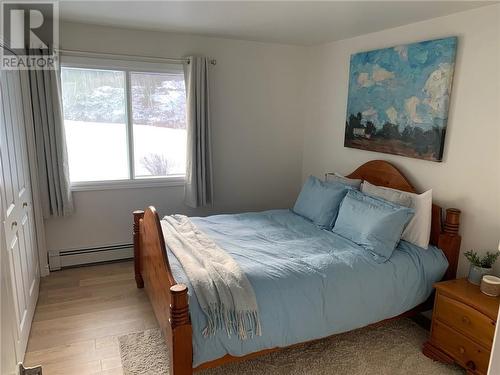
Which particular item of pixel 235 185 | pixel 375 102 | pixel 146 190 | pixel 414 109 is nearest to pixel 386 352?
pixel 414 109

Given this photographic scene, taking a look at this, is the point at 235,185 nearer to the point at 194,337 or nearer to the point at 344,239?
the point at 344,239

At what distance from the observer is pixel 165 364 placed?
2.29 metres

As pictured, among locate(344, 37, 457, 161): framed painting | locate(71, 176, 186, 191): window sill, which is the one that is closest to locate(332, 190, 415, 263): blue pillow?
locate(344, 37, 457, 161): framed painting

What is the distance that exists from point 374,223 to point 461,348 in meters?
0.93

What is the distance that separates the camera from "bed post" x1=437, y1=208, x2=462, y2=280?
2545 mm

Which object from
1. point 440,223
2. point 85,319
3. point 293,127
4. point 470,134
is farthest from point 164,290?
point 293,127

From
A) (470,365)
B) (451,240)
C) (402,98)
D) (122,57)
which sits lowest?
(470,365)

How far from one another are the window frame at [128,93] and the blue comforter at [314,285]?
1267mm

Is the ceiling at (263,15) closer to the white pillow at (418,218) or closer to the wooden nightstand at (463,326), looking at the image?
the white pillow at (418,218)

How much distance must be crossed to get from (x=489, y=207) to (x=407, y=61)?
4.23 feet

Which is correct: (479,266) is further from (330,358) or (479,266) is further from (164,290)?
(164,290)

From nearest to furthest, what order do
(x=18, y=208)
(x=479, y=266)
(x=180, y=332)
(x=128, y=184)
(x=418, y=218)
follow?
(x=180, y=332) → (x=479, y=266) → (x=18, y=208) → (x=418, y=218) → (x=128, y=184)

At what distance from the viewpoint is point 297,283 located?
2.19m

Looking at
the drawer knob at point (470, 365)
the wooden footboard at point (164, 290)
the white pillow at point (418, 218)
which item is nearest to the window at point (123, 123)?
the wooden footboard at point (164, 290)
